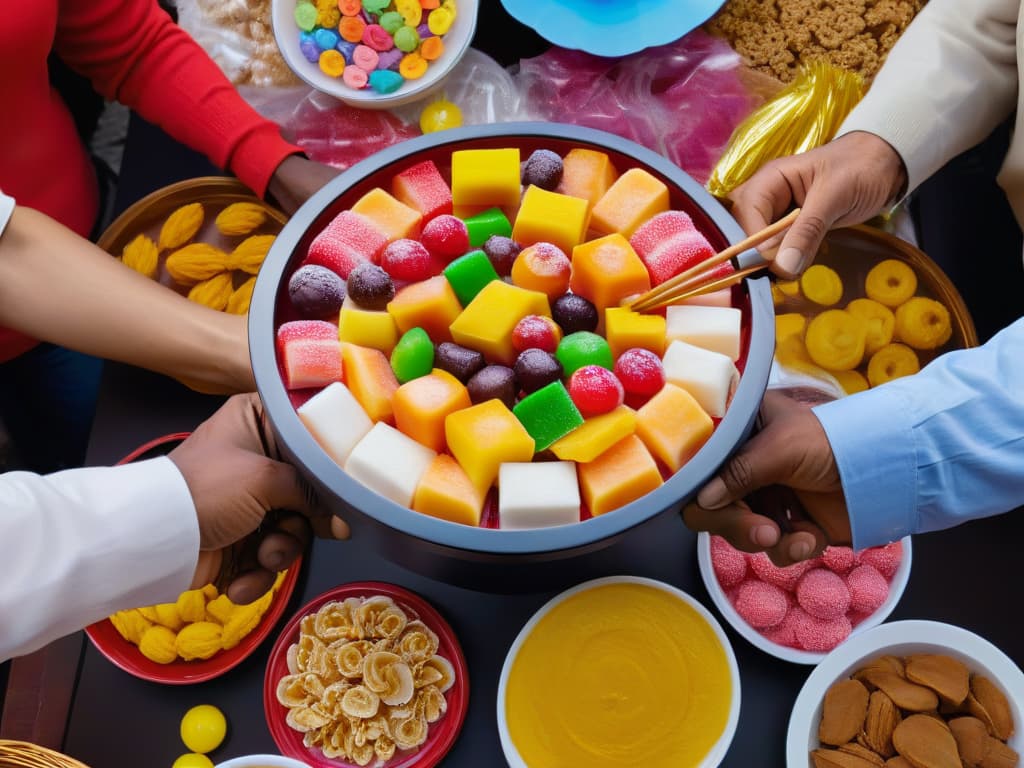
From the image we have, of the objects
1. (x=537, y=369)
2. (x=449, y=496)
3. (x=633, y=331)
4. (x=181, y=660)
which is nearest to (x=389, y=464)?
(x=449, y=496)

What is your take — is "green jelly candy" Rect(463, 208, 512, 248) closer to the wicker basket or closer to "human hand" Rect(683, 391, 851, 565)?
"human hand" Rect(683, 391, 851, 565)

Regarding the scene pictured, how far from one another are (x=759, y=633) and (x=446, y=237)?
601 millimetres

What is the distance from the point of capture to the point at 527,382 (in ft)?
2.73

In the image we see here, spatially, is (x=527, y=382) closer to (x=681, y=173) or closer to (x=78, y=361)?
(x=681, y=173)

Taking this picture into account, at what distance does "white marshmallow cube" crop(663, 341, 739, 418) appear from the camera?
2.64ft

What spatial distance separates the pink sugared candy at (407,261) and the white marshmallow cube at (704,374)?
0.27 meters

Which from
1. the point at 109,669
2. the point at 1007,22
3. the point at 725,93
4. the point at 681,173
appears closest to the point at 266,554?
the point at 109,669

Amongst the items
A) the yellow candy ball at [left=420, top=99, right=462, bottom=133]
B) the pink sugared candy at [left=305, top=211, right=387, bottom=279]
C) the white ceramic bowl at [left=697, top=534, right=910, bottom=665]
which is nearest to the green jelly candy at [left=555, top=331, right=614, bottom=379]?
the pink sugared candy at [left=305, top=211, right=387, bottom=279]

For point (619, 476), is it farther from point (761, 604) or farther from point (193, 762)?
point (193, 762)

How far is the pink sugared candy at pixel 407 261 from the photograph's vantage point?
34.8 inches

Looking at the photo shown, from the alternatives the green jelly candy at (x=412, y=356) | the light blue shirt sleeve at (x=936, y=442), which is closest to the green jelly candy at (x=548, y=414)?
the green jelly candy at (x=412, y=356)

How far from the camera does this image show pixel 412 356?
0.84 meters

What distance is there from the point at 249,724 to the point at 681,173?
32.7 inches

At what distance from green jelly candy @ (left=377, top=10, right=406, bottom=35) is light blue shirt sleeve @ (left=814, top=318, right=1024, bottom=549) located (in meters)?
0.96
